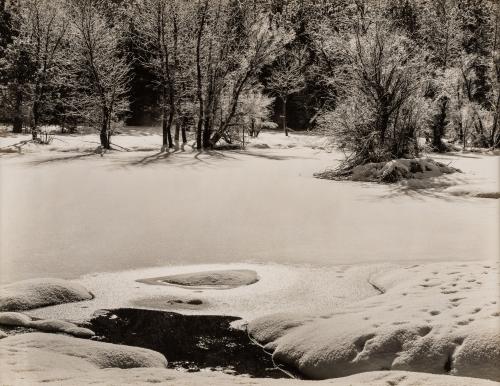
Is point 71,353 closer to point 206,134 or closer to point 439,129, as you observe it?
point 206,134

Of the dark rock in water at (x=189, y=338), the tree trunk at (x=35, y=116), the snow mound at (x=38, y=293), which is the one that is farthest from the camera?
the tree trunk at (x=35, y=116)

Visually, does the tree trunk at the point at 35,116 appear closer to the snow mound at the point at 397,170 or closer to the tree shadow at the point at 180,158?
the tree shadow at the point at 180,158

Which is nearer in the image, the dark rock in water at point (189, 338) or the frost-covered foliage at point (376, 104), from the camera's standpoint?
the dark rock in water at point (189, 338)

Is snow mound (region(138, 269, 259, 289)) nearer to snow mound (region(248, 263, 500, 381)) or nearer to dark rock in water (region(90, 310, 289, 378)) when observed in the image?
dark rock in water (region(90, 310, 289, 378))

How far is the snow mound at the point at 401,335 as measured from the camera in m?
4.79

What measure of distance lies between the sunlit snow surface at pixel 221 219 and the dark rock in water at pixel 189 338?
158 centimetres

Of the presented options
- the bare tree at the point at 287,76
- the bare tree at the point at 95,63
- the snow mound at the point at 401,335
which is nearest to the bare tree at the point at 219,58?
the bare tree at the point at 95,63

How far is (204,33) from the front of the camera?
25.9m

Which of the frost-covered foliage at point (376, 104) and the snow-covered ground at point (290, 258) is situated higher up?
the frost-covered foliage at point (376, 104)

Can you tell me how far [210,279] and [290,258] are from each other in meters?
1.45

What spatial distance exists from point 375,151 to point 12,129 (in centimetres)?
2117

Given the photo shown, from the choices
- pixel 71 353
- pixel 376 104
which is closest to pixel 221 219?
pixel 71 353

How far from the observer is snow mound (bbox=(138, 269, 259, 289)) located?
7.12 meters

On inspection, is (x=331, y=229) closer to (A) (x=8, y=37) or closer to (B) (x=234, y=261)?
(B) (x=234, y=261)
